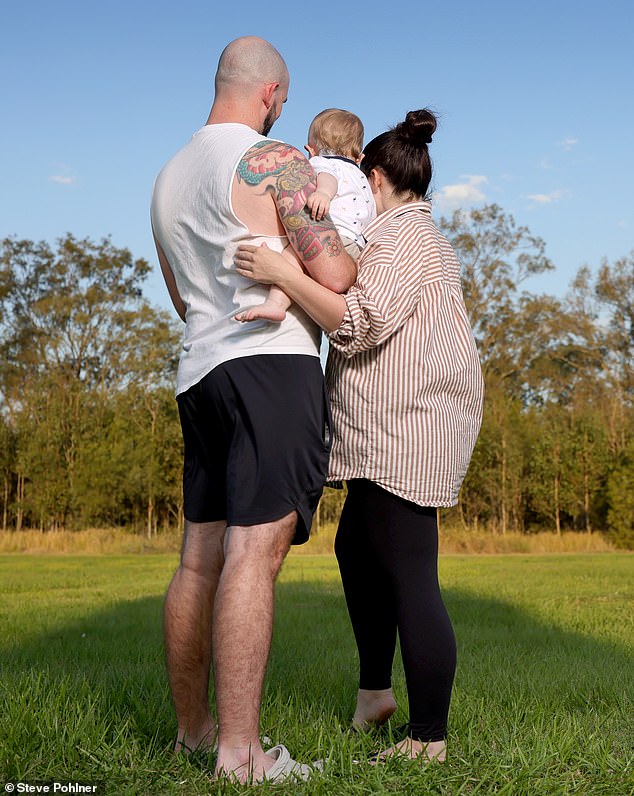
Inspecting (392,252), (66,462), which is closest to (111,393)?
(66,462)

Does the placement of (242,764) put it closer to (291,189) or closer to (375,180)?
(291,189)

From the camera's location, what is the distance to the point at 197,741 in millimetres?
2463

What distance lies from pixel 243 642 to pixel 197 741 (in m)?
0.50

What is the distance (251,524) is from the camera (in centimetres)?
224

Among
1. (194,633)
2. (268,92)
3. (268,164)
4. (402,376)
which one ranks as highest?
(268,92)

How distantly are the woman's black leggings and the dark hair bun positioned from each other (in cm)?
113

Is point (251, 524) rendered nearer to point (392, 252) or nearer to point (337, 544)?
point (337, 544)

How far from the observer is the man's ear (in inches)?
97.3

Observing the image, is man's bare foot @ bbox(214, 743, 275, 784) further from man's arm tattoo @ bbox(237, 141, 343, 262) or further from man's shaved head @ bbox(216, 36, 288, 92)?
man's shaved head @ bbox(216, 36, 288, 92)

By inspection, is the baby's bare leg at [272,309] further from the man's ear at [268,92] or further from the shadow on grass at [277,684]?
the shadow on grass at [277,684]

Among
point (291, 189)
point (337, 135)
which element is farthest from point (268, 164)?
point (337, 135)

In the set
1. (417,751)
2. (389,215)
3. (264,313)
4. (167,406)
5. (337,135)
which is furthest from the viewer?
(167,406)

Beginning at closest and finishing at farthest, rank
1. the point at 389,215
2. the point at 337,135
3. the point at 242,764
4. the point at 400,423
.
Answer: the point at 242,764 → the point at 400,423 → the point at 389,215 → the point at 337,135

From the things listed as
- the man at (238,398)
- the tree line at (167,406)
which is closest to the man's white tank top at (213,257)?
the man at (238,398)
